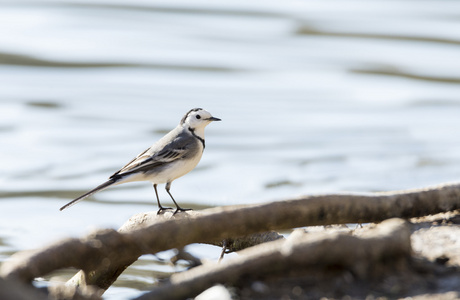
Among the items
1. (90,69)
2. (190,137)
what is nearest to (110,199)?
(190,137)

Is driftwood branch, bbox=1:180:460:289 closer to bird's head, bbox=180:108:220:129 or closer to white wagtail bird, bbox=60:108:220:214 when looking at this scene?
white wagtail bird, bbox=60:108:220:214

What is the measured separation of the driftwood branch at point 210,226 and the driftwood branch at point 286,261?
1.61ft

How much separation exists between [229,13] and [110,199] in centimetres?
1260

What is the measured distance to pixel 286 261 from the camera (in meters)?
4.38

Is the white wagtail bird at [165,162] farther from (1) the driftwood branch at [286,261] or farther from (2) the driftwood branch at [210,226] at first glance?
(1) the driftwood branch at [286,261]

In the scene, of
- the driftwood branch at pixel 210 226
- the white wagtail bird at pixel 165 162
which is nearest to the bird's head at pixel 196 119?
the white wagtail bird at pixel 165 162

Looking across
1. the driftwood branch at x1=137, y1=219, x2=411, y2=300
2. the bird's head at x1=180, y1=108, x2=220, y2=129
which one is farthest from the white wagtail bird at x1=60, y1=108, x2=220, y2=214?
the driftwood branch at x1=137, y1=219, x2=411, y2=300

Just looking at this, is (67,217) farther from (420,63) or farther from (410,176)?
(420,63)

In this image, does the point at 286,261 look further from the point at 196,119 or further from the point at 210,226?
the point at 196,119

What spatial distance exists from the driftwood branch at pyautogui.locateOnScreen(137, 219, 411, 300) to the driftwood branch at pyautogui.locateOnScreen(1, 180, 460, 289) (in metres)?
0.49

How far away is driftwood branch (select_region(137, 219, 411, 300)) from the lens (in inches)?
170

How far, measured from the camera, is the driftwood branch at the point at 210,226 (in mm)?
4531

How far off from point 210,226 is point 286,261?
0.70m

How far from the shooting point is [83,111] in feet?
46.5
